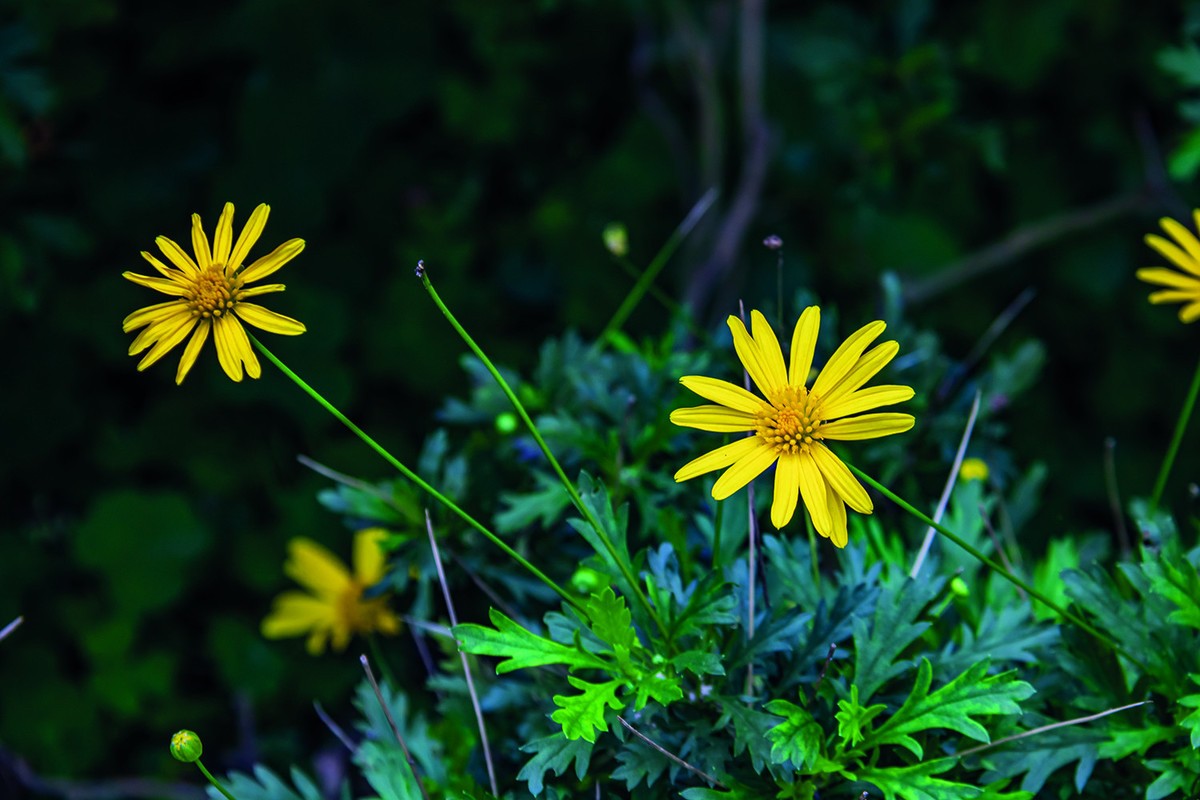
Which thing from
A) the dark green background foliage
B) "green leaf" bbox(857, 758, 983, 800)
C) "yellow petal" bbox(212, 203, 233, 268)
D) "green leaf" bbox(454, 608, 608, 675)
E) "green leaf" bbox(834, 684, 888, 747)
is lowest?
"green leaf" bbox(857, 758, 983, 800)

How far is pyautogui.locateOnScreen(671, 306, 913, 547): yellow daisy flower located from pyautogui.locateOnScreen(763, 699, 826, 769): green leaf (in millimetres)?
144

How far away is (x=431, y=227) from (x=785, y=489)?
1.46 m

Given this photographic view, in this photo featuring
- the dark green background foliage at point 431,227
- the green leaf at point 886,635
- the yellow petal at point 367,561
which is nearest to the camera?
the green leaf at point 886,635

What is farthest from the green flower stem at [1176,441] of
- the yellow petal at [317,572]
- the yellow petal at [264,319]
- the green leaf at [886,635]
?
the yellow petal at [317,572]

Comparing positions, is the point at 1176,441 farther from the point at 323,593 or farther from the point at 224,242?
the point at 323,593

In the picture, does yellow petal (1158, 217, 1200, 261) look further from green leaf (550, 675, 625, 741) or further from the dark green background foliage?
the dark green background foliage

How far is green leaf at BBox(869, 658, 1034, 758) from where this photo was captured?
82cm

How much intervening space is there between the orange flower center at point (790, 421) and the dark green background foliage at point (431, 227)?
0.99 meters

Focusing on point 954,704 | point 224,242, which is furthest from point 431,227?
point 954,704

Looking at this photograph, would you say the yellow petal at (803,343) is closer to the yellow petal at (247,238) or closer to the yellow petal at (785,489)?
the yellow petal at (785,489)

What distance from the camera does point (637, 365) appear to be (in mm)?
1178

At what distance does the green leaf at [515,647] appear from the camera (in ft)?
2.75

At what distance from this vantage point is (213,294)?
0.79 metres

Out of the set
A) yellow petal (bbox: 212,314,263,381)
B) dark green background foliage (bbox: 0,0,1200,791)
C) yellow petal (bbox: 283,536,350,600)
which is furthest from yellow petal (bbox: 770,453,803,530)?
yellow petal (bbox: 283,536,350,600)
